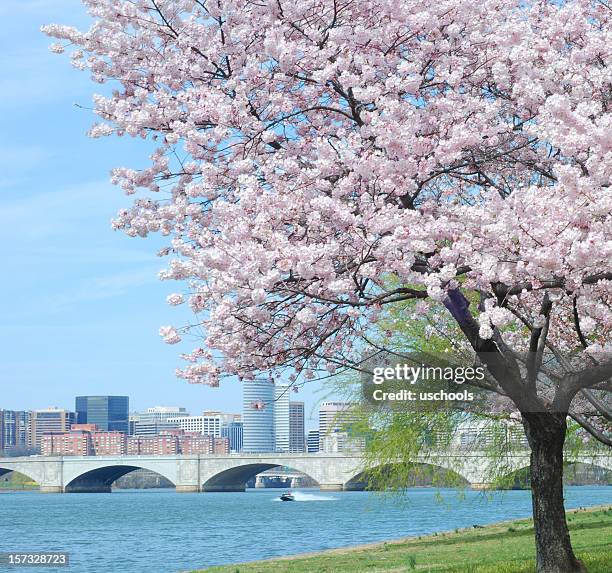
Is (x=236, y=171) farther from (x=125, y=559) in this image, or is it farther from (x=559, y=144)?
(x=125, y=559)

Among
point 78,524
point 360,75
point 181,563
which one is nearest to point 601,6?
point 360,75

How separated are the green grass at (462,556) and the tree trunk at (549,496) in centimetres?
92

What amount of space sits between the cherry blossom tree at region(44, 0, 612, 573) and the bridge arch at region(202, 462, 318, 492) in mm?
97919

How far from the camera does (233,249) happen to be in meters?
10.2

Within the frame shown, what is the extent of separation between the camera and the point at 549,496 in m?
13.5

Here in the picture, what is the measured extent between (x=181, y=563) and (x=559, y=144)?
31899mm

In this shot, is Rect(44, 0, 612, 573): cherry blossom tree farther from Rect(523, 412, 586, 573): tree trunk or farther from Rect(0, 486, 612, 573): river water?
Rect(0, 486, 612, 573): river water

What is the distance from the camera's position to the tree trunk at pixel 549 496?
1340 centimetres

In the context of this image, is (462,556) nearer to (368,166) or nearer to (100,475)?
Answer: (368,166)

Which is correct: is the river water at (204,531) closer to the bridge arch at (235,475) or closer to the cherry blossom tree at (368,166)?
the cherry blossom tree at (368,166)

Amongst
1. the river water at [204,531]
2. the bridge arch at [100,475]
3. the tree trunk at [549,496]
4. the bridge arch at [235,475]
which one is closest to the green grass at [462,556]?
the tree trunk at [549,496]

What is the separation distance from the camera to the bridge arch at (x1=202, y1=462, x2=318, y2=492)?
371ft

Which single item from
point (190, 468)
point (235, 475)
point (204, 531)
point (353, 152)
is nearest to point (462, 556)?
point (353, 152)

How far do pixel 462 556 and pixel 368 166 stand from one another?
49.0 ft
